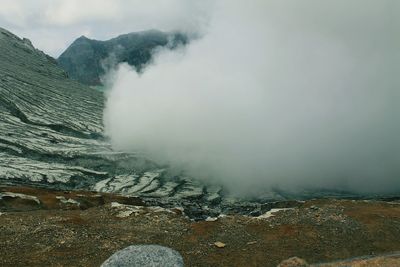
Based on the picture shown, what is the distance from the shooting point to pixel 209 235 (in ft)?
167

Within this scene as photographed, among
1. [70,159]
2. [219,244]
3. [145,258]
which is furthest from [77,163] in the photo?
[145,258]

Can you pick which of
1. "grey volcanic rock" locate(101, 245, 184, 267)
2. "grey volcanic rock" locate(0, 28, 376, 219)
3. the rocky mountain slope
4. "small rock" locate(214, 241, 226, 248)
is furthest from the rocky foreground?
"grey volcanic rock" locate(0, 28, 376, 219)

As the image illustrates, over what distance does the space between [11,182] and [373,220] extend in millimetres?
83098

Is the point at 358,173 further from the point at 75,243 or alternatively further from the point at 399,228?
the point at 75,243

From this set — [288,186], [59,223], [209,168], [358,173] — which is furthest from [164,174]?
[59,223]

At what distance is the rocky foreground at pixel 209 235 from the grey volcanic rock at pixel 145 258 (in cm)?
1443

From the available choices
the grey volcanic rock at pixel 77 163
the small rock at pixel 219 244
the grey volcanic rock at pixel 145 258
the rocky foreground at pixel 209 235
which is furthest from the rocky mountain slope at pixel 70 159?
the grey volcanic rock at pixel 145 258

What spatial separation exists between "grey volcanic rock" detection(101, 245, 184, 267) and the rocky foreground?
14.4 metres

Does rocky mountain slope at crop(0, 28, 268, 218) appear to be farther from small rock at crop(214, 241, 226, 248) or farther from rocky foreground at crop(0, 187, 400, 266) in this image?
small rock at crop(214, 241, 226, 248)

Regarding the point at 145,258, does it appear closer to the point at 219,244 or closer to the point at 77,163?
the point at 219,244

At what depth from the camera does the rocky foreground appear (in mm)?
45594

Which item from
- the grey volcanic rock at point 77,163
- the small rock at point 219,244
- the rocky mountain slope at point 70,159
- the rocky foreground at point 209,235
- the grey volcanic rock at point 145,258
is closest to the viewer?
the grey volcanic rock at point 145,258

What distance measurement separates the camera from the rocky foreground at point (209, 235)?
4559cm

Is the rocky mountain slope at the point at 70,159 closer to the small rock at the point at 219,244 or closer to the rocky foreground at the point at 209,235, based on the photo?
the rocky foreground at the point at 209,235
